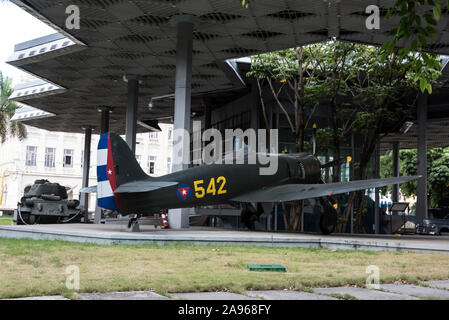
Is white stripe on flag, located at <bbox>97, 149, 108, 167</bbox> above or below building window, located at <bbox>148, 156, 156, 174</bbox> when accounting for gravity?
below

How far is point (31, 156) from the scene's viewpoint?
6606 centimetres

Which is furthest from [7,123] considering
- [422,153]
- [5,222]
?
[422,153]

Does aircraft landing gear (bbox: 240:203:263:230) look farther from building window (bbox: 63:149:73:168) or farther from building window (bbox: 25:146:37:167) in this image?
building window (bbox: 63:149:73:168)

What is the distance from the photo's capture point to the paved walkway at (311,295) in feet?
17.3

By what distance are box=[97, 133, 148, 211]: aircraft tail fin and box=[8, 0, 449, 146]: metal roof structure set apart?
638 cm

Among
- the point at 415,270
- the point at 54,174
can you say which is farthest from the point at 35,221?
the point at 54,174

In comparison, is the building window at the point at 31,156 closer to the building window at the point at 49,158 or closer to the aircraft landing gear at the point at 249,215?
the building window at the point at 49,158

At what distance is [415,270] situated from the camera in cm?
833

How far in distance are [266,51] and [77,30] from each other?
8.19 metres

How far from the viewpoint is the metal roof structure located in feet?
56.9

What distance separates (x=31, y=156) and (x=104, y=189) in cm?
5777
